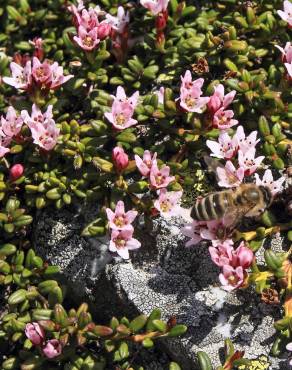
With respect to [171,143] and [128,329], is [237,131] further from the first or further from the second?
[128,329]

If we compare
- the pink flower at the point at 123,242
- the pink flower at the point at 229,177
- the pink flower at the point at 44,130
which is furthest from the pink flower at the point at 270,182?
the pink flower at the point at 44,130

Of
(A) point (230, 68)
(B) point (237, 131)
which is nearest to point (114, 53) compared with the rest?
(A) point (230, 68)

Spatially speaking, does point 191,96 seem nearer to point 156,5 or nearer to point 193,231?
point 156,5

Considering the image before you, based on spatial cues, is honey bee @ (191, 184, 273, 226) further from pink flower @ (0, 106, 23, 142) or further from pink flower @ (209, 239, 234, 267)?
pink flower @ (0, 106, 23, 142)

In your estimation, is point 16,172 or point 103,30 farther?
point 103,30

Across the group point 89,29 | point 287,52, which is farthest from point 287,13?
point 89,29

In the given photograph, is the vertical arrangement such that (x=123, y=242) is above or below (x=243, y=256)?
below

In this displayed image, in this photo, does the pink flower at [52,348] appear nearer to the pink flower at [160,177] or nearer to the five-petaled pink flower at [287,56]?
the pink flower at [160,177]
